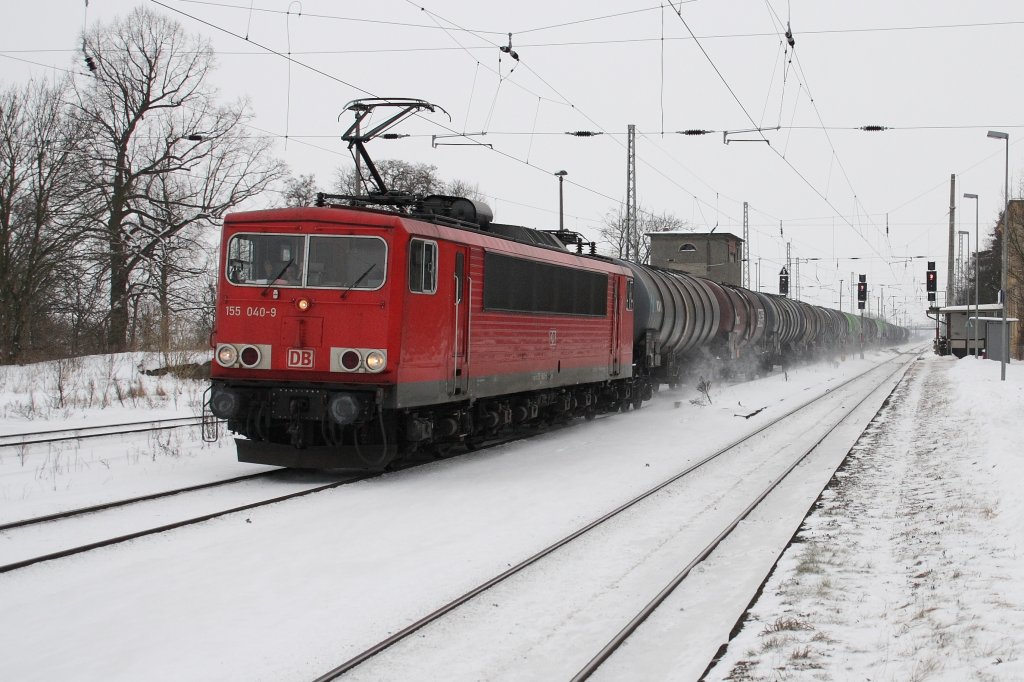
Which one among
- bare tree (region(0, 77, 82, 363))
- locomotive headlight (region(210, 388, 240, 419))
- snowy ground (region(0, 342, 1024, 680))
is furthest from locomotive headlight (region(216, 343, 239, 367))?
bare tree (region(0, 77, 82, 363))

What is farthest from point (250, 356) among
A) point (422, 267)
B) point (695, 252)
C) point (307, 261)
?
point (695, 252)

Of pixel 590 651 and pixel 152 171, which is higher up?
pixel 152 171

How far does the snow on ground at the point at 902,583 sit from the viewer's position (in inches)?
203

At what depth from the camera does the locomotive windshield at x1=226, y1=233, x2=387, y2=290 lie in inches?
418

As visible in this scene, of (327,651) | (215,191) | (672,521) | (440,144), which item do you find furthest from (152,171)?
(327,651)

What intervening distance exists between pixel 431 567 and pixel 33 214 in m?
27.1

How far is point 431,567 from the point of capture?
7191 millimetres

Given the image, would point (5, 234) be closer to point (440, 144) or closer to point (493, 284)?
point (440, 144)

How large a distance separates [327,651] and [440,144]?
17.5 m

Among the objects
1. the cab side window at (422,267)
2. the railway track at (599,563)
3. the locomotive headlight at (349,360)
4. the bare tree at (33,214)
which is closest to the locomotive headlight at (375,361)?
the locomotive headlight at (349,360)

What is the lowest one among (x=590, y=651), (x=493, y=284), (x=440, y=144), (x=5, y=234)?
(x=590, y=651)

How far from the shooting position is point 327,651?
5.34 metres

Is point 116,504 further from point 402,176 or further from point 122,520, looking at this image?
point 402,176

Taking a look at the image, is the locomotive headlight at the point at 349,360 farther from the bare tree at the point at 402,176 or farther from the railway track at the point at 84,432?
the bare tree at the point at 402,176
